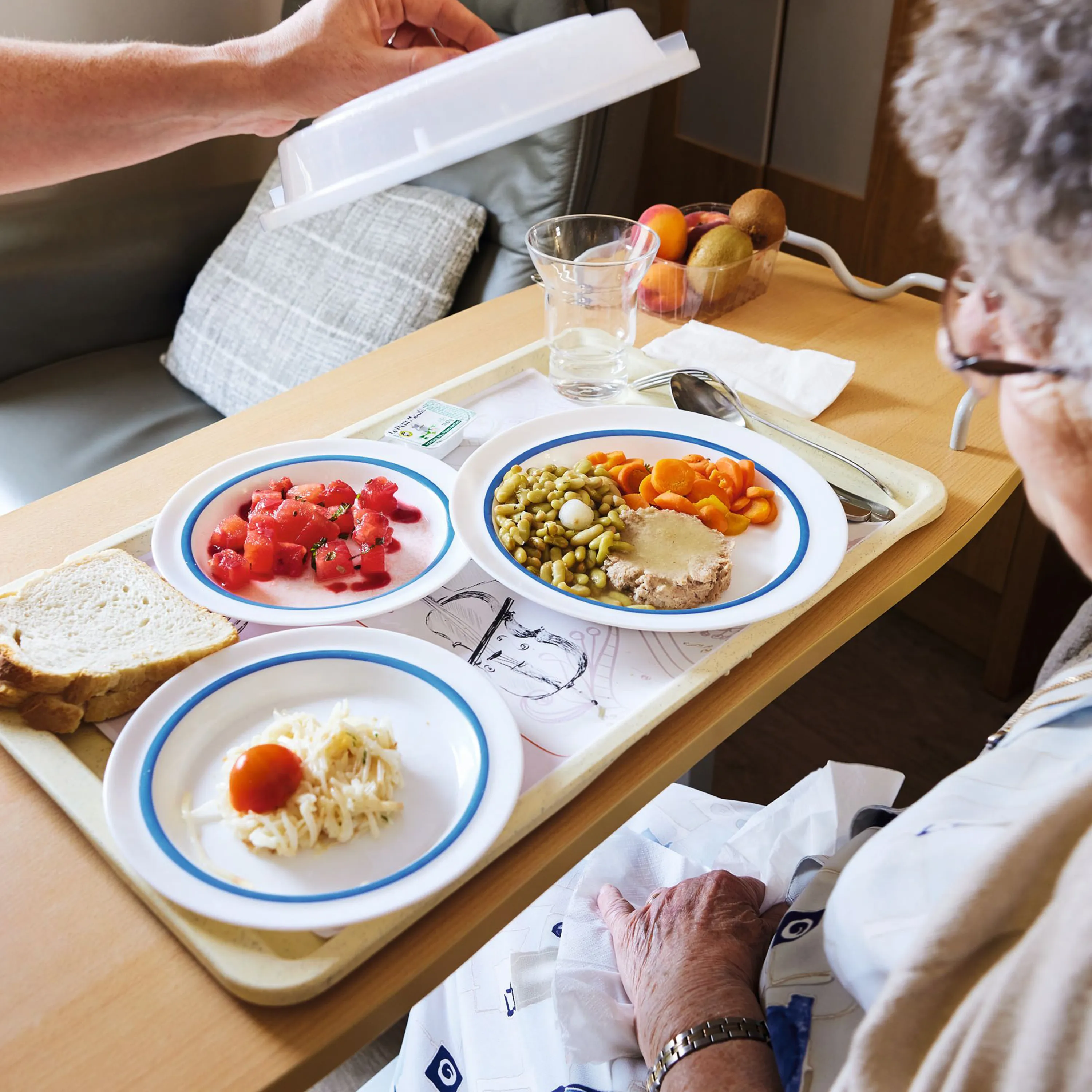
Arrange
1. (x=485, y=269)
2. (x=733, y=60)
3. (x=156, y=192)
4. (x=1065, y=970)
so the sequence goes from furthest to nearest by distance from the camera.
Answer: (x=733, y=60) → (x=156, y=192) → (x=485, y=269) → (x=1065, y=970)

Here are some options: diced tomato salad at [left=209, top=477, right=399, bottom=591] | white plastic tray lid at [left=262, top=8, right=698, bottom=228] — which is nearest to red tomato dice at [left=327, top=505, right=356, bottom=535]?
diced tomato salad at [left=209, top=477, right=399, bottom=591]

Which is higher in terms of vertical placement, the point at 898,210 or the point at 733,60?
the point at 733,60

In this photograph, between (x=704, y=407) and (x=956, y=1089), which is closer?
(x=956, y=1089)

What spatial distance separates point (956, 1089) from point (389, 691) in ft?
1.70

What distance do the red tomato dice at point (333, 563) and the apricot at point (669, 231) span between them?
79 centimetres

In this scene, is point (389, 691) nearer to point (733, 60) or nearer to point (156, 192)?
point (156, 192)

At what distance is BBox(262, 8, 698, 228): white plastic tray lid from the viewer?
0.84 metres

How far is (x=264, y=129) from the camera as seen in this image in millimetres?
1303

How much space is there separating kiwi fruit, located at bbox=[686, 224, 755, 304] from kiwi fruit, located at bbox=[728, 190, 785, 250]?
3cm

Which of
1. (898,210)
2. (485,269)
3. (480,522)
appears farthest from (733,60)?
(480,522)

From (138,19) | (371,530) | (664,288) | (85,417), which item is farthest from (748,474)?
(138,19)

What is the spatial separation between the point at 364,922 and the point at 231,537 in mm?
490

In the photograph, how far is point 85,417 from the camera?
78.1 inches

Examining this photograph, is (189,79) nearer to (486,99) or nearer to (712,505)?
(486,99)
